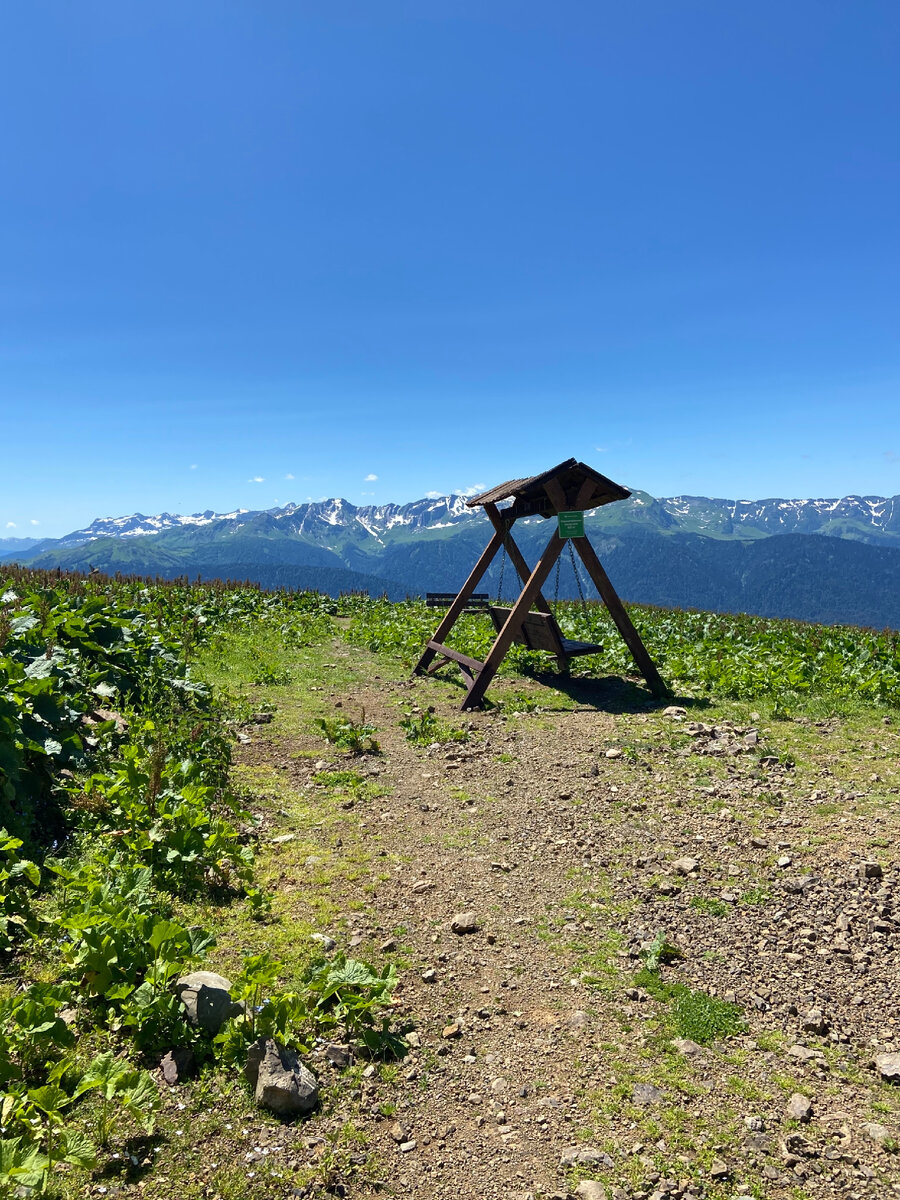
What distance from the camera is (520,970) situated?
15.6 feet

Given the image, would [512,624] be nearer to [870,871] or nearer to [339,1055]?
[870,871]

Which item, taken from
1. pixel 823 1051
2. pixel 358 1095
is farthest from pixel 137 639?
pixel 823 1051

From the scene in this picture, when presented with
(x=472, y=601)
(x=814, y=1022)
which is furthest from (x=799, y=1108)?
(x=472, y=601)

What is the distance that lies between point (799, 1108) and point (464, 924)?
2.60 m

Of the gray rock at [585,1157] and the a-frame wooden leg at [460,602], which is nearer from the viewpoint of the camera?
the gray rock at [585,1157]

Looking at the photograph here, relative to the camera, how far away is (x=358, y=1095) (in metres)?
3.61

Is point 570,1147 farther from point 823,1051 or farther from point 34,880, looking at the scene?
point 34,880

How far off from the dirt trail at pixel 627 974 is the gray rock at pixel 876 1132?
0.04 ft

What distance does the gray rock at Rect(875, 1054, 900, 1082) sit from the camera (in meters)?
3.60

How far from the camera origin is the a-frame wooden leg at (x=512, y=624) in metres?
12.4

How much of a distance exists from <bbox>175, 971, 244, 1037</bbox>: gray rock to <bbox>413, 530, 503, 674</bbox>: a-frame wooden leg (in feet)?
35.5

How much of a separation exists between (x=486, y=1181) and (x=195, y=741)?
672 centimetres

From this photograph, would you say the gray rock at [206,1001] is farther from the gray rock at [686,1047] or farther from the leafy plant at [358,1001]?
the gray rock at [686,1047]

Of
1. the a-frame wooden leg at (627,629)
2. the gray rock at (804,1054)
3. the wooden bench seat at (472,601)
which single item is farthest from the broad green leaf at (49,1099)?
the wooden bench seat at (472,601)
